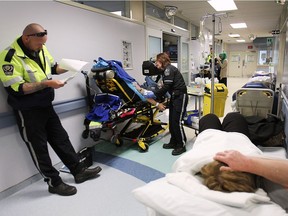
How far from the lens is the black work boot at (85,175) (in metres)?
2.46

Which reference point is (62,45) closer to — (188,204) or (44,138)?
(44,138)

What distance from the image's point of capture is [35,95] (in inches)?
82.0

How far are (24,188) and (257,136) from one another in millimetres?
2404

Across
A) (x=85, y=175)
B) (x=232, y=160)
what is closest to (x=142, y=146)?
(x=85, y=175)

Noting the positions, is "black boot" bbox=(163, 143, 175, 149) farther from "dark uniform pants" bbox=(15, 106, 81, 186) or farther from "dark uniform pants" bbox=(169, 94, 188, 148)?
"dark uniform pants" bbox=(15, 106, 81, 186)

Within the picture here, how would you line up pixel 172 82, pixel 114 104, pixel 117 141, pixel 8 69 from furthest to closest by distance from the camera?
1. pixel 117 141
2. pixel 172 82
3. pixel 114 104
4. pixel 8 69

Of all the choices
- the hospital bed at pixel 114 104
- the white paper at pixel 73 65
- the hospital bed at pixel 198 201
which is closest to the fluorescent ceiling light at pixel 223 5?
the hospital bed at pixel 114 104

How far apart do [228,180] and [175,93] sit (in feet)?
7.30

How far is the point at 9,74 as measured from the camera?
6.44 feet

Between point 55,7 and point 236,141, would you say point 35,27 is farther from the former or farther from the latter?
point 236,141

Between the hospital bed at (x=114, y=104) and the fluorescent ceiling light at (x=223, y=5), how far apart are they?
324 centimetres

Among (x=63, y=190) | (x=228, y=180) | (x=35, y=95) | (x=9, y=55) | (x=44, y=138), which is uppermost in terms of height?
(x=9, y=55)

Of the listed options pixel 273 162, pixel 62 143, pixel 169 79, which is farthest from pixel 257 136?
pixel 62 143

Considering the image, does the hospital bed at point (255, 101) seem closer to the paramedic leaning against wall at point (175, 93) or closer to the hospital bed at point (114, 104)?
the paramedic leaning against wall at point (175, 93)
